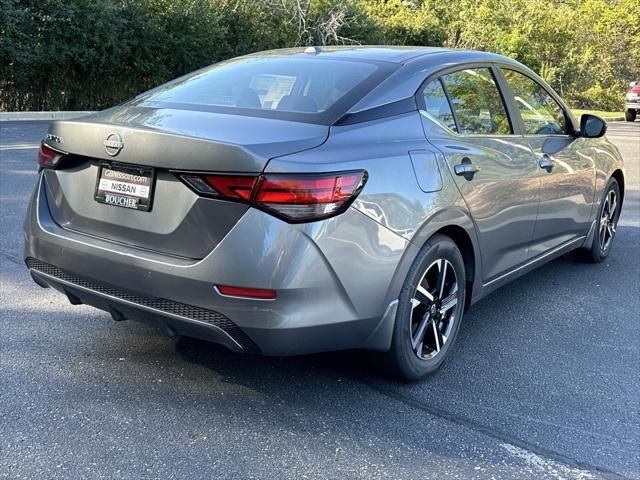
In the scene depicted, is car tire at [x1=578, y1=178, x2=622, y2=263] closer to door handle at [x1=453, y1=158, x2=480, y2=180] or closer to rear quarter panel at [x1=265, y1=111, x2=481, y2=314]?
door handle at [x1=453, y1=158, x2=480, y2=180]

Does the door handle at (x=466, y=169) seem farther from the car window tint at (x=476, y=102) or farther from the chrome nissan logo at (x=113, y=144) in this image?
the chrome nissan logo at (x=113, y=144)

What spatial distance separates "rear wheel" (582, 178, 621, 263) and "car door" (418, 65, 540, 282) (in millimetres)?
1605

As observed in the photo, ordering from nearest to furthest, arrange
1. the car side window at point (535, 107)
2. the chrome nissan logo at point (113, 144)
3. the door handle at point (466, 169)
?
the chrome nissan logo at point (113, 144) < the door handle at point (466, 169) < the car side window at point (535, 107)

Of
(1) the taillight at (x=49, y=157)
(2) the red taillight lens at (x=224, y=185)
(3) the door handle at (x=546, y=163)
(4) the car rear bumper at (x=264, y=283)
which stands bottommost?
(4) the car rear bumper at (x=264, y=283)

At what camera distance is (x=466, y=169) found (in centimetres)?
351

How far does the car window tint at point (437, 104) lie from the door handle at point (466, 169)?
0.22 m

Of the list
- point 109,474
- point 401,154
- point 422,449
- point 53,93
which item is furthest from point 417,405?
point 53,93

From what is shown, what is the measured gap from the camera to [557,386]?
3.50 metres

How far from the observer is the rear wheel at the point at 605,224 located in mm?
5609

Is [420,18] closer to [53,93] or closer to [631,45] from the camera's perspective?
[631,45]

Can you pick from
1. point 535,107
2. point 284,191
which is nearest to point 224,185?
point 284,191

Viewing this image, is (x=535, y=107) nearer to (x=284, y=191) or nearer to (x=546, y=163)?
(x=546, y=163)

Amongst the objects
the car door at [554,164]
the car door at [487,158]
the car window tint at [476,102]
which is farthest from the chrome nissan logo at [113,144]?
the car door at [554,164]

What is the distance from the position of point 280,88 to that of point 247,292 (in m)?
1.28
